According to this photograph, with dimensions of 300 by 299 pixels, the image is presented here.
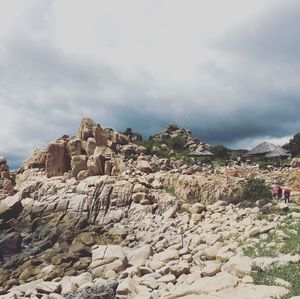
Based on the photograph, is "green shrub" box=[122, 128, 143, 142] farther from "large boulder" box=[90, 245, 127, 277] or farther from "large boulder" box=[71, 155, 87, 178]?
"large boulder" box=[90, 245, 127, 277]

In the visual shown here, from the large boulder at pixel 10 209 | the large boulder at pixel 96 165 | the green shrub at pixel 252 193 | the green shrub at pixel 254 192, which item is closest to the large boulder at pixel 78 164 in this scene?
the large boulder at pixel 96 165

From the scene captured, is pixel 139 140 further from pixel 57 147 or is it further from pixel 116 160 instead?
pixel 116 160

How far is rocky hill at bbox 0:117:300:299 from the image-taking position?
1680cm

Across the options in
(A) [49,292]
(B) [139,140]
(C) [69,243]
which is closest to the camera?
(A) [49,292]

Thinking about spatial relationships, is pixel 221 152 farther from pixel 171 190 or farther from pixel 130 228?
pixel 130 228

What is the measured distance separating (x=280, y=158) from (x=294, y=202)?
29.8 metres

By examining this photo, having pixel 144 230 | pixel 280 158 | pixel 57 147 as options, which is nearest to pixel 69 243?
pixel 144 230

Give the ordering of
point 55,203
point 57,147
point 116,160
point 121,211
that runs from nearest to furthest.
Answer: point 121,211 → point 55,203 → point 116,160 → point 57,147

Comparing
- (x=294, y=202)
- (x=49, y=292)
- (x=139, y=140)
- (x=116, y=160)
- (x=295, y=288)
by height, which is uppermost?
(x=139, y=140)

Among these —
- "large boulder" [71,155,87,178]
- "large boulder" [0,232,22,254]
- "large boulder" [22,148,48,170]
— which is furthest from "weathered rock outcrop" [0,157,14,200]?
"large boulder" [0,232,22,254]

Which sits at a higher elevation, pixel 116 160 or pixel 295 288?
pixel 116 160

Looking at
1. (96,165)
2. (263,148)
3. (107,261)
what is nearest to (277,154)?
(263,148)

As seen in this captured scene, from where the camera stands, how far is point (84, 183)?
4119cm

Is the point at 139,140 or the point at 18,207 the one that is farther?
the point at 139,140
